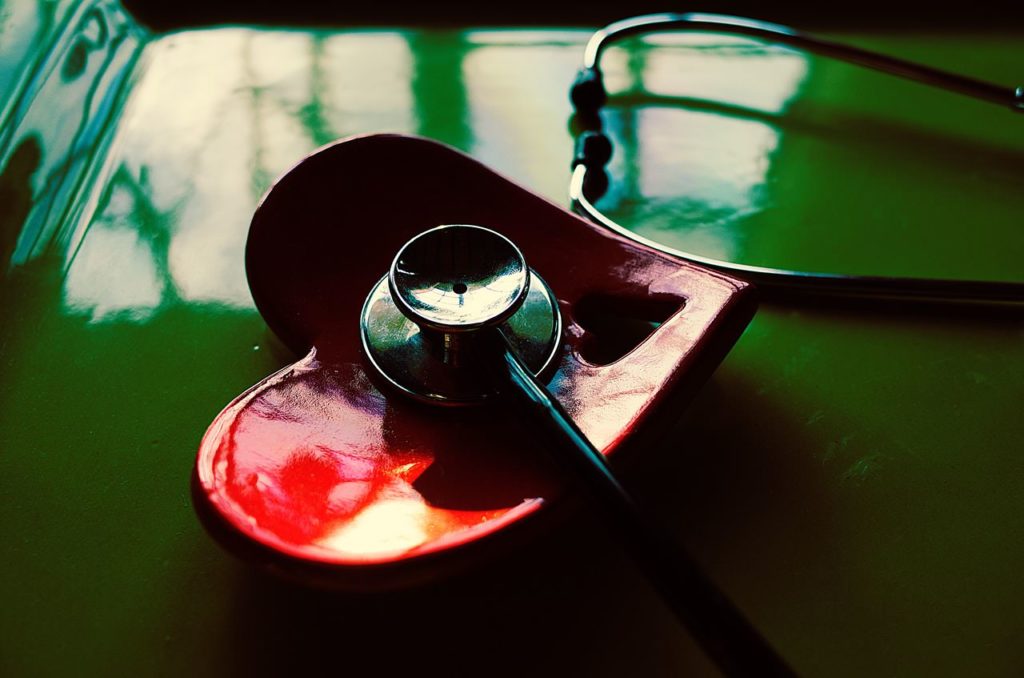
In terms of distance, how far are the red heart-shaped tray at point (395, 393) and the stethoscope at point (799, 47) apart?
11cm

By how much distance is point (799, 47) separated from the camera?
3.18 ft

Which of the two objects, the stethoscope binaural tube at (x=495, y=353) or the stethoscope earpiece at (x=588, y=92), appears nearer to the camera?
the stethoscope binaural tube at (x=495, y=353)

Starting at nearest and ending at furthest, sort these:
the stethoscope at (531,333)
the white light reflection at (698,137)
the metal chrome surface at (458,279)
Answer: the stethoscope at (531,333)
the metal chrome surface at (458,279)
the white light reflection at (698,137)

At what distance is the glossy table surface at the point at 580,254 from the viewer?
0.53 m

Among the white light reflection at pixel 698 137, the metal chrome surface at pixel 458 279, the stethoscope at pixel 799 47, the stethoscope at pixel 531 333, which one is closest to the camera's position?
the stethoscope at pixel 531 333

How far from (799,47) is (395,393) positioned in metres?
0.69

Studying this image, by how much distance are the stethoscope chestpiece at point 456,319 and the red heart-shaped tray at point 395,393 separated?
0.01 meters

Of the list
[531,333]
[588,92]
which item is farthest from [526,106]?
[531,333]

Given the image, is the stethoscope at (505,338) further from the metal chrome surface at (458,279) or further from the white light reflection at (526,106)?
the white light reflection at (526,106)

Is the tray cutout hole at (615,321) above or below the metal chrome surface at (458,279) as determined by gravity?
below

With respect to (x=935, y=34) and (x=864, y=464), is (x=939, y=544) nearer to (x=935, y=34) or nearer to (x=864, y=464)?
(x=864, y=464)

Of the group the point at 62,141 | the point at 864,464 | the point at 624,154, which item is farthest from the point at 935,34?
the point at 62,141

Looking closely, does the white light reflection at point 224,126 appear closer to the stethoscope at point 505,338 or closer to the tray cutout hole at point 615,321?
the stethoscope at point 505,338

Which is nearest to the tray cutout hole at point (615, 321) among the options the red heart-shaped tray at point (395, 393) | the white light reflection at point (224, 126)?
the red heart-shaped tray at point (395, 393)
